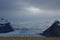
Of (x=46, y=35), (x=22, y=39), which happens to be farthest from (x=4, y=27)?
(x=46, y=35)

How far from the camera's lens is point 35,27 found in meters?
2.18

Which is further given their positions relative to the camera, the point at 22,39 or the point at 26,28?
the point at 26,28

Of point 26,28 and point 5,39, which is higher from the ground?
point 26,28

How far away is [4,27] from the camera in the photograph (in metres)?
2.08

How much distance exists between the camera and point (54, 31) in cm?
203

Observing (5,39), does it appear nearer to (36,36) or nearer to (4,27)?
(4,27)

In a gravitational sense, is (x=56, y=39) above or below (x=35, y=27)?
below

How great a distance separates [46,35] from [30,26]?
23 centimetres

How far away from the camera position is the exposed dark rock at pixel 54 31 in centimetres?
202

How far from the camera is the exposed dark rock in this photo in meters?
2.02

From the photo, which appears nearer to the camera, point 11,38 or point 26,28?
point 11,38

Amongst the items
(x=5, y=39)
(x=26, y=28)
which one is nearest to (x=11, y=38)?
(x=5, y=39)

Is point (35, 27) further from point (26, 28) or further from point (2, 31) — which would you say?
point (2, 31)

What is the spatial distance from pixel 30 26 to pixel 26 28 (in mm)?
53
